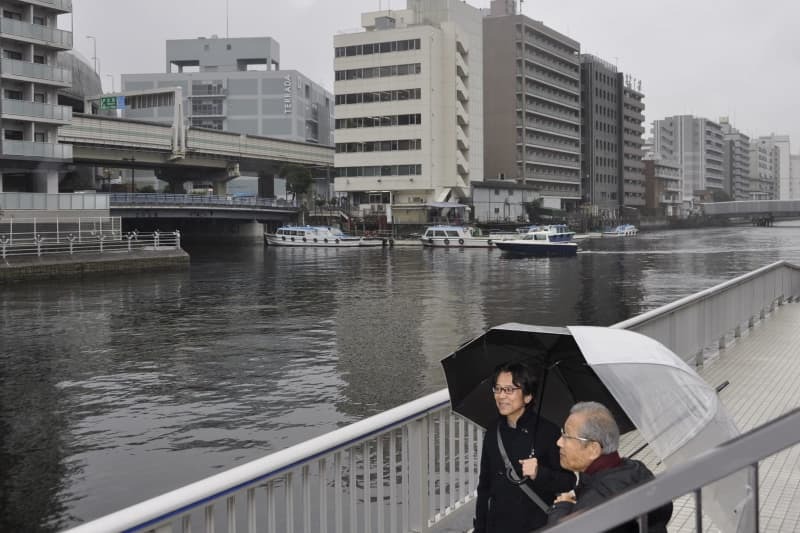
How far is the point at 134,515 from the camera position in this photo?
3.40 m

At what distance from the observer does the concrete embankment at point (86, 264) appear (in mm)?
42872

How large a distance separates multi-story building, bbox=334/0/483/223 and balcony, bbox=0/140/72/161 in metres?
46.7

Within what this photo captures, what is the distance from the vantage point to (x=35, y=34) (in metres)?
61.2

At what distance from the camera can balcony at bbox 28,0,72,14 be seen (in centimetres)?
6107

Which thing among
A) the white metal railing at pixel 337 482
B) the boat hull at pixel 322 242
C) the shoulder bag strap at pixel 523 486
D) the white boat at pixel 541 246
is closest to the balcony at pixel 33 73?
the boat hull at pixel 322 242

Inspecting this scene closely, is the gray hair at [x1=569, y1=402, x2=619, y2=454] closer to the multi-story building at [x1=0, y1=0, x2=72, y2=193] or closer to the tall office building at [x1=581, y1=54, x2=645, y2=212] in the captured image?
the multi-story building at [x1=0, y1=0, x2=72, y2=193]

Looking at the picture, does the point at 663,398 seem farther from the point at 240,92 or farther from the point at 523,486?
the point at 240,92

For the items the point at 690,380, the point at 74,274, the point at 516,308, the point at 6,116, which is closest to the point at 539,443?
the point at 690,380

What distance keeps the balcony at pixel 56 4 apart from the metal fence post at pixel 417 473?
208ft

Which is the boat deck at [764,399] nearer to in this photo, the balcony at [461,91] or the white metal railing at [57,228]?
the white metal railing at [57,228]

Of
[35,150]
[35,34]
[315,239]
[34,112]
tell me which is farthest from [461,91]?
[35,150]

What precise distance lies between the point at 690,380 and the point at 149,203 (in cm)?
7511

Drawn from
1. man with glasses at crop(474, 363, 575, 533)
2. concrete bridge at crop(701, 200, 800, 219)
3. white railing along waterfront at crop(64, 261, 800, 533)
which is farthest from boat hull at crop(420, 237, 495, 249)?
concrete bridge at crop(701, 200, 800, 219)

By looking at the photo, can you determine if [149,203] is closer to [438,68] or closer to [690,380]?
[438,68]
